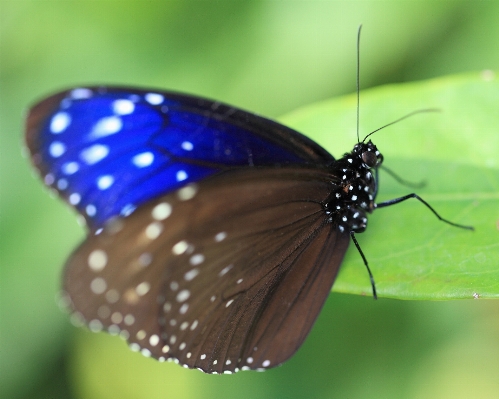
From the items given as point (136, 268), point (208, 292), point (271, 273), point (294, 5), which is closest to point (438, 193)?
point (271, 273)

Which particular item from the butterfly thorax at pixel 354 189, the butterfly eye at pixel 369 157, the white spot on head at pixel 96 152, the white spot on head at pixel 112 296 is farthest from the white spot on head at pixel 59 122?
the butterfly eye at pixel 369 157

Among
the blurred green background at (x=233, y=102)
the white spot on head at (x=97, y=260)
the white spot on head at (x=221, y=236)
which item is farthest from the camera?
the blurred green background at (x=233, y=102)

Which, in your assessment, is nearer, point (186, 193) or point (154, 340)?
point (186, 193)

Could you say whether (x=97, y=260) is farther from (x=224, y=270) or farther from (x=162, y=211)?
(x=224, y=270)

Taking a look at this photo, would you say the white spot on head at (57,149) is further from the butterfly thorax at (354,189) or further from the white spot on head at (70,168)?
the butterfly thorax at (354,189)

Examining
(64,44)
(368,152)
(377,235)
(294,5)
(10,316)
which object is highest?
(64,44)

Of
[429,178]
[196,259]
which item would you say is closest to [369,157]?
[429,178]

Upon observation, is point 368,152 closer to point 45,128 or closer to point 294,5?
point 45,128
